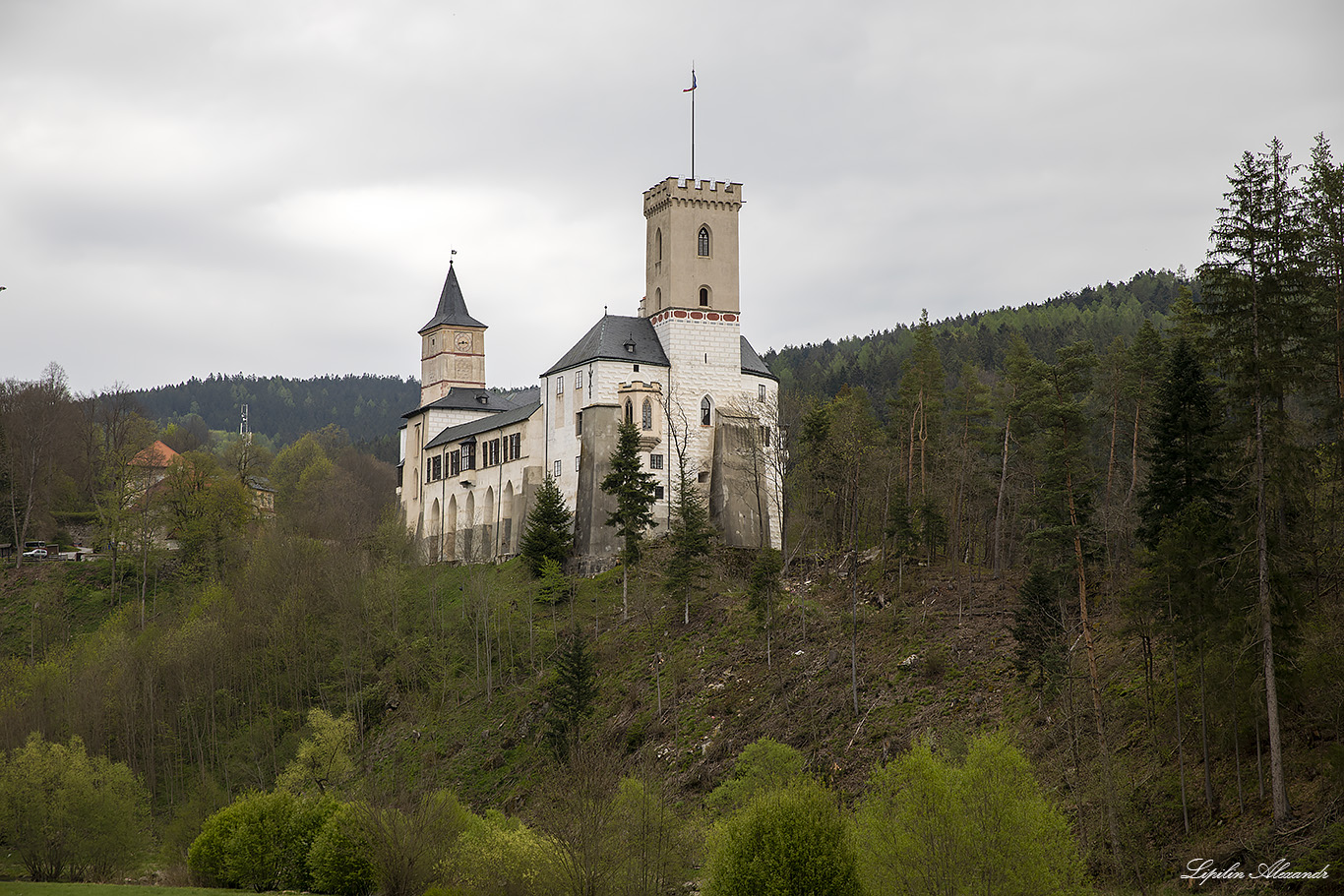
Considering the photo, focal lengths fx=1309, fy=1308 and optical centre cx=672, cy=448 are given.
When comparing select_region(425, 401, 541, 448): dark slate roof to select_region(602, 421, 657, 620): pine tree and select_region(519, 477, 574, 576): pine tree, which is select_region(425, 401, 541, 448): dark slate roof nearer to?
select_region(519, 477, 574, 576): pine tree

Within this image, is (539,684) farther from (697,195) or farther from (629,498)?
(697,195)

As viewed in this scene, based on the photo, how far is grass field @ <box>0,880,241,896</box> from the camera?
40.4 metres

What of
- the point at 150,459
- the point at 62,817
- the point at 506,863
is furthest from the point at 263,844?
the point at 150,459

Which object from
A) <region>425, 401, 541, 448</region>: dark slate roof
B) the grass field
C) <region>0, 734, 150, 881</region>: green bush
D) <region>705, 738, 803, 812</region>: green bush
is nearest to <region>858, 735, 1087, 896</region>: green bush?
<region>705, 738, 803, 812</region>: green bush

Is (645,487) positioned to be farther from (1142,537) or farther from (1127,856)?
(1127,856)

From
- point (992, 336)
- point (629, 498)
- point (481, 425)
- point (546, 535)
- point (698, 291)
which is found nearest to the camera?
point (629, 498)

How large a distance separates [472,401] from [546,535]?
24.5 metres

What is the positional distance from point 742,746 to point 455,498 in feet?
132

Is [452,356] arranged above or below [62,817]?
above

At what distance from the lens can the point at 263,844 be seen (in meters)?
41.7

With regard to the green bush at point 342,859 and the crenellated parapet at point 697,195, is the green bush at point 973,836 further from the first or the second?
the crenellated parapet at point 697,195

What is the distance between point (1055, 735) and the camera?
36.3 metres

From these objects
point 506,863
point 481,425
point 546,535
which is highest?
point 481,425

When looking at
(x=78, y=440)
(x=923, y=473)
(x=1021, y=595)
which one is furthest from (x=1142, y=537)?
(x=78, y=440)
